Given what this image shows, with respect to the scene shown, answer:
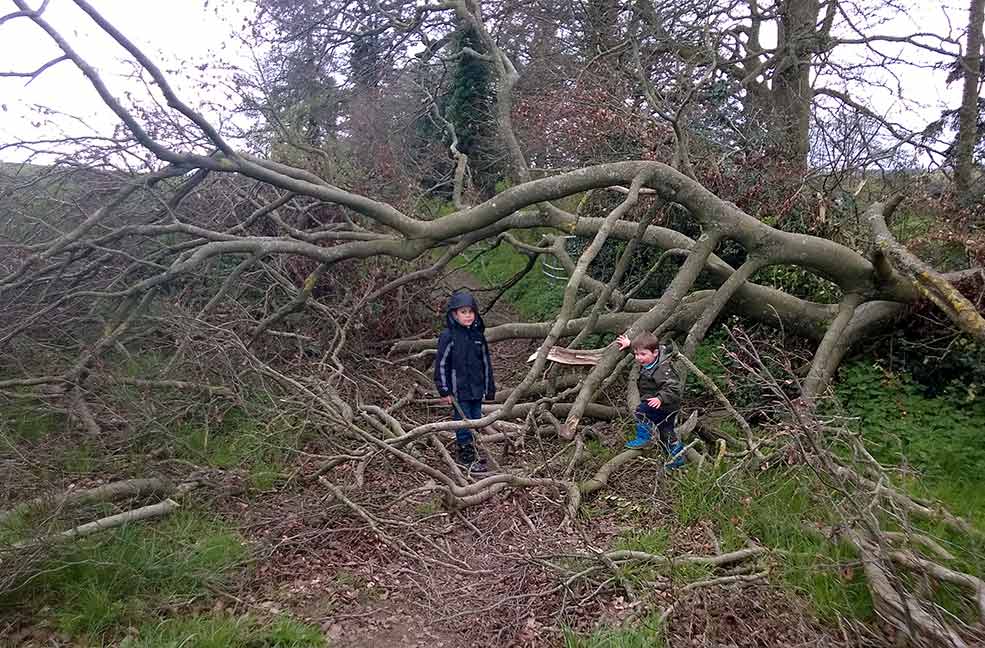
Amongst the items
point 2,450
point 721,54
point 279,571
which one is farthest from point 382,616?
point 721,54

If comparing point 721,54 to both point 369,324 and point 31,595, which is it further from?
point 31,595

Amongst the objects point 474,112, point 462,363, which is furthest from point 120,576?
point 474,112

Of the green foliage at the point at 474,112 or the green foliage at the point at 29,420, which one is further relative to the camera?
the green foliage at the point at 474,112

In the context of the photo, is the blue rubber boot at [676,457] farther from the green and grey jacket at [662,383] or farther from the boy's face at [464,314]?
the boy's face at [464,314]

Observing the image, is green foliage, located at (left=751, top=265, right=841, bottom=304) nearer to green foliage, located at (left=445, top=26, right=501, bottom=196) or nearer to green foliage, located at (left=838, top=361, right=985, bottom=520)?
green foliage, located at (left=838, top=361, right=985, bottom=520)

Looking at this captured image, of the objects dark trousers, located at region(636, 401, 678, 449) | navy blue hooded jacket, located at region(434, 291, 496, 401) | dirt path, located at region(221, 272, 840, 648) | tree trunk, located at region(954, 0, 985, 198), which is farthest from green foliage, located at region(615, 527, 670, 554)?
tree trunk, located at region(954, 0, 985, 198)

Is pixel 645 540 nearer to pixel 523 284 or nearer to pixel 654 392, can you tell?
pixel 654 392

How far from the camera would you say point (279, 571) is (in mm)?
4012

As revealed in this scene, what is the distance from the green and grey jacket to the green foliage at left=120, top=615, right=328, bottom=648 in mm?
2914

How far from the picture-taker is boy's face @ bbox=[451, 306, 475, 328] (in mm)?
5644

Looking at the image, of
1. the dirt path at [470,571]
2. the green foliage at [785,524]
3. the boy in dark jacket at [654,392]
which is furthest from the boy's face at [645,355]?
the green foliage at [785,524]

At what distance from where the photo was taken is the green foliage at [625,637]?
10.2 ft

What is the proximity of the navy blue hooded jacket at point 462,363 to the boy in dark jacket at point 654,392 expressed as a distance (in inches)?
49.7

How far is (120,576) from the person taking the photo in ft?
11.9
